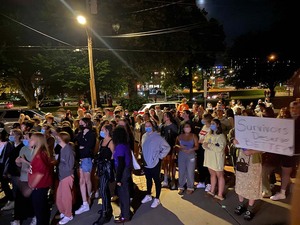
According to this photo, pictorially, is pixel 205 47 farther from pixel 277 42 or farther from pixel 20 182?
pixel 20 182

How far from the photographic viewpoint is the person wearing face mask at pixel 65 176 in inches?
204

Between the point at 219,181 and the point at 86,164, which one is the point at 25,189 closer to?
the point at 86,164

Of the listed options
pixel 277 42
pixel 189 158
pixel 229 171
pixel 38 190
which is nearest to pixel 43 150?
pixel 38 190

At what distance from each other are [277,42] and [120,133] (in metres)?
42.4

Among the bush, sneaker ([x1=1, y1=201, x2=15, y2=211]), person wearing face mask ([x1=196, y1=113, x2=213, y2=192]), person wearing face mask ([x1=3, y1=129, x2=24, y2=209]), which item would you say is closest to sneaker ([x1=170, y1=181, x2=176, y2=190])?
person wearing face mask ([x1=196, y1=113, x2=213, y2=192])

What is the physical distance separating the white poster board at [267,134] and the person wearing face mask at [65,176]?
311cm

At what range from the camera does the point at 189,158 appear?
6410 millimetres

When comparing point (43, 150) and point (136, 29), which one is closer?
point (43, 150)

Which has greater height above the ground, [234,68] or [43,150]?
[234,68]

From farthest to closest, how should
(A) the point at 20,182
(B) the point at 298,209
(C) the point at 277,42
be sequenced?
(C) the point at 277,42
(A) the point at 20,182
(B) the point at 298,209

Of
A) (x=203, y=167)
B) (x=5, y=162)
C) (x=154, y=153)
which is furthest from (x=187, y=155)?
(x=5, y=162)

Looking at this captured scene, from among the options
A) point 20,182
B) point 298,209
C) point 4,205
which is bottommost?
point 4,205

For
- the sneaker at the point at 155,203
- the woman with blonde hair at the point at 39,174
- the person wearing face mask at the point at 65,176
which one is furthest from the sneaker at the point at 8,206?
the sneaker at the point at 155,203

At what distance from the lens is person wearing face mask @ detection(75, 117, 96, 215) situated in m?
5.79
